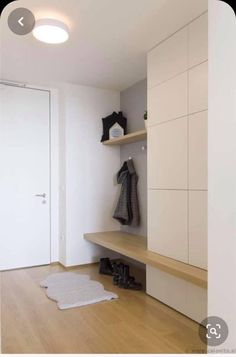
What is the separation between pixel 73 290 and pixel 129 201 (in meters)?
1.41

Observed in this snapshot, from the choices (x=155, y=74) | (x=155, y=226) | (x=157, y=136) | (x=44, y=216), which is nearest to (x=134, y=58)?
(x=155, y=74)

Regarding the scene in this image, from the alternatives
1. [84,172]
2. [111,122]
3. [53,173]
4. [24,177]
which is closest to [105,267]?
[84,172]

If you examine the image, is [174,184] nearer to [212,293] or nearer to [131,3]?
[212,293]

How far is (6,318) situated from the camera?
8.20 ft

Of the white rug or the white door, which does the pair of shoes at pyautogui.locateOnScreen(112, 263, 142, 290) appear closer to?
the white rug

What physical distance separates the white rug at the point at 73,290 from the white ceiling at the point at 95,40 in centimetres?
260

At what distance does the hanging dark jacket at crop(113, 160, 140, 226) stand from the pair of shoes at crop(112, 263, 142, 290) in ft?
2.21

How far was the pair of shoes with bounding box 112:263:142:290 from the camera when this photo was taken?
3.24 m

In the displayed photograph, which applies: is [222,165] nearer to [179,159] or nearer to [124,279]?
[179,159]

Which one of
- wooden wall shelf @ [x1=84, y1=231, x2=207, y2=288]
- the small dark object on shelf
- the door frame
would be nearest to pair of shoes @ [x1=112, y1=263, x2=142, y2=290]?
wooden wall shelf @ [x1=84, y1=231, x2=207, y2=288]

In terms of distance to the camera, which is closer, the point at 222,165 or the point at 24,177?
the point at 222,165

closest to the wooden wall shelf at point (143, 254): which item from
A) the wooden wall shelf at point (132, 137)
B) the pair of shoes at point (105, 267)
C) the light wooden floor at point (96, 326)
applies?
the pair of shoes at point (105, 267)

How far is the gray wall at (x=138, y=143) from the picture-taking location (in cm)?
382

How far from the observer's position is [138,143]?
3.99 m
